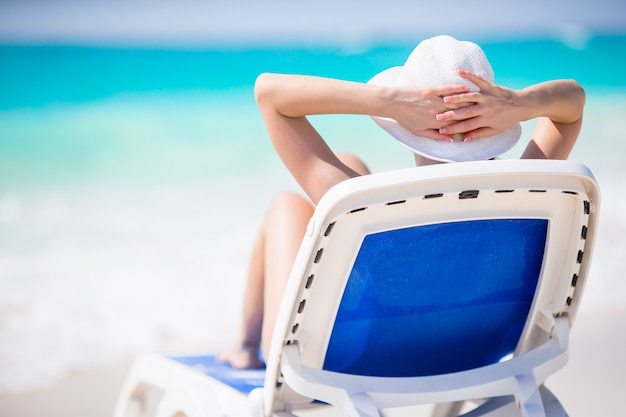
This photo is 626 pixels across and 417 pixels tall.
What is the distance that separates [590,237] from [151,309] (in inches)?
140

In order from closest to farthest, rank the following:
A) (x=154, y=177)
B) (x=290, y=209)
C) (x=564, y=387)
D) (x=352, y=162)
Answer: (x=290, y=209)
(x=352, y=162)
(x=564, y=387)
(x=154, y=177)

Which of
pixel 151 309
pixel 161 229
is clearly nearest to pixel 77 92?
pixel 161 229

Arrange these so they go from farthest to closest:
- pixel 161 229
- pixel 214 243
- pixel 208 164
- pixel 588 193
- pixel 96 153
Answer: pixel 96 153 → pixel 208 164 → pixel 161 229 → pixel 214 243 → pixel 588 193

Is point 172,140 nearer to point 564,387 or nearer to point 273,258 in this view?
point 564,387

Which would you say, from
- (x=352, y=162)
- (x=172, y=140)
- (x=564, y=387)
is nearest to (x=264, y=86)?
(x=352, y=162)

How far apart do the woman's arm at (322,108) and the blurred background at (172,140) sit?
7.98 feet

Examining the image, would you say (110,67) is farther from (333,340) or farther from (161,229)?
(333,340)

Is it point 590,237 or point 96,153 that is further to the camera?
point 96,153

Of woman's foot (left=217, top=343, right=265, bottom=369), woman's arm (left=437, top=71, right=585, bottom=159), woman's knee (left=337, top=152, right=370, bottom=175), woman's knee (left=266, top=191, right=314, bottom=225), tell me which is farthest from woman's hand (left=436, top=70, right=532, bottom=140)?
woman's foot (left=217, top=343, right=265, bottom=369)

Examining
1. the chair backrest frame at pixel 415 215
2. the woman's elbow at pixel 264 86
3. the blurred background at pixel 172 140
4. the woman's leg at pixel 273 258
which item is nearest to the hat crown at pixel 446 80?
the chair backrest frame at pixel 415 215

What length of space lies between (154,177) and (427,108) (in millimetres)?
7530

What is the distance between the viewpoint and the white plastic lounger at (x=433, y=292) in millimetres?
1672

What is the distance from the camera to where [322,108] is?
1.85 meters

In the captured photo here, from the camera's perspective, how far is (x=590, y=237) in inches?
73.9
